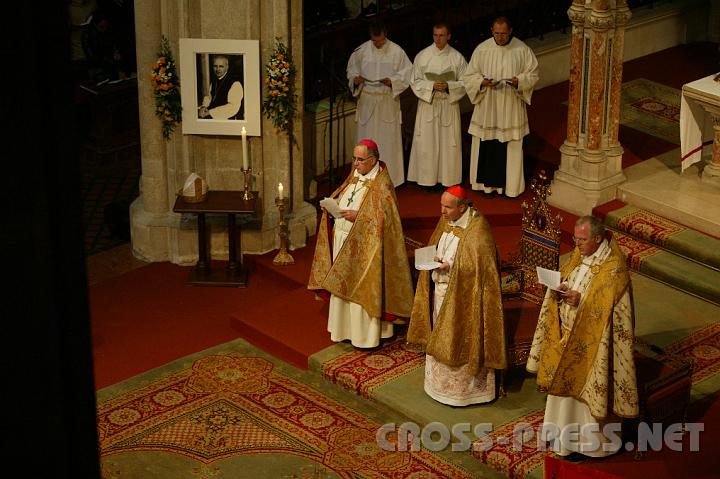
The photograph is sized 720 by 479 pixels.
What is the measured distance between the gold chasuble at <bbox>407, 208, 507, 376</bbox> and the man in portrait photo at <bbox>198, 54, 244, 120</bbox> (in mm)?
2779

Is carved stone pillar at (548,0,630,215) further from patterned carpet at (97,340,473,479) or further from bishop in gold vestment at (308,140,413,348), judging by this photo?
patterned carpet at (97,340,473,479)

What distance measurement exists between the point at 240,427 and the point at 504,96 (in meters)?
4.15

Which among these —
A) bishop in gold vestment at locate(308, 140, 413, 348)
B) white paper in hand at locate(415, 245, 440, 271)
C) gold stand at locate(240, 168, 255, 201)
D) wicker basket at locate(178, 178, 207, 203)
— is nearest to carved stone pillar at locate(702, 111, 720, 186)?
bishop in gold vestment at locate(308, 140, 413, 348)

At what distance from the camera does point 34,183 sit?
27.2 inches

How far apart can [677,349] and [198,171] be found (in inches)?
167

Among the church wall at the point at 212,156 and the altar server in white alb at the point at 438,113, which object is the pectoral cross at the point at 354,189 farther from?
the altar server in white alb at the point at 438,113

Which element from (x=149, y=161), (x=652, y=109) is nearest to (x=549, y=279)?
(x=149, y=161)

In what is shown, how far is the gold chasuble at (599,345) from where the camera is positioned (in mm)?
6156

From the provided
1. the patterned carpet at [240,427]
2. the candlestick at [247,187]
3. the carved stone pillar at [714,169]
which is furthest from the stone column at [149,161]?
the carved stone pillar at [714,169]

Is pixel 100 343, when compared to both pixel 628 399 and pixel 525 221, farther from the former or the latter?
pixel 628 399

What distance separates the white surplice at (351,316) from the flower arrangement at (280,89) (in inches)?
63.9

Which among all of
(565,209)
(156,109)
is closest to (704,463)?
(565,209)

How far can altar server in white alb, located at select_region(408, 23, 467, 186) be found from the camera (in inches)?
392

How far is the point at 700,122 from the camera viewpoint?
9.78 m
